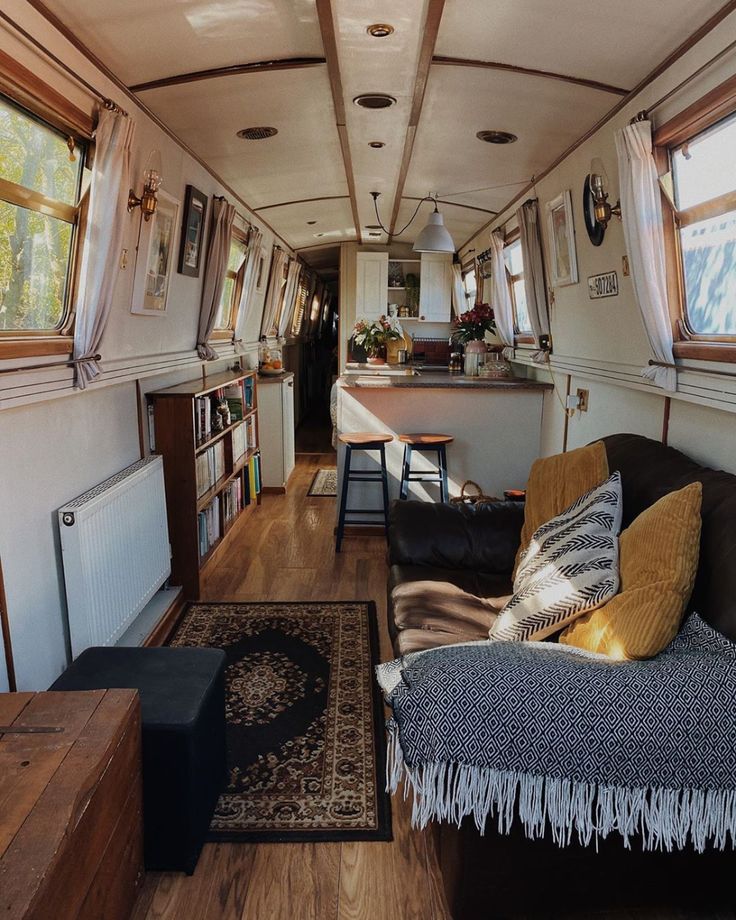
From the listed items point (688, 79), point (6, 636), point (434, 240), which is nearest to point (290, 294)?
point (434, 240)

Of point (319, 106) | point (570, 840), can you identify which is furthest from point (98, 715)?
point (319, 106)

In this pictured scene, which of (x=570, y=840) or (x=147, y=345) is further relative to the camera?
(x=147, y=345)

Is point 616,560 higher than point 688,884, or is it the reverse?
point 616,560

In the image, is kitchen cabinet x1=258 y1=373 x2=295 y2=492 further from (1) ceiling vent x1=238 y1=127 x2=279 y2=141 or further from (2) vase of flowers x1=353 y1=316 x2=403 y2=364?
(1) ceiling vent x1=238 y1=127 x2=279 y2=141

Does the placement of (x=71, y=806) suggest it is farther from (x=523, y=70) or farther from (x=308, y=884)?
(x=523, y=70)

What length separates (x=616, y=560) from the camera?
85.0 inches

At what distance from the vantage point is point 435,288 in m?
9.25

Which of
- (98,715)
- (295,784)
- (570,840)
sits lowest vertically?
(295,784)

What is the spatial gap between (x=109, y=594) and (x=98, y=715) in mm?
1339

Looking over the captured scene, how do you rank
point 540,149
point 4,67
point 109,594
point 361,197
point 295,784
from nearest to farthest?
point 4,67
point 295,784
point 109,594
point 540,149
point 361,197

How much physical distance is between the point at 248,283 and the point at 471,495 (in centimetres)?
301

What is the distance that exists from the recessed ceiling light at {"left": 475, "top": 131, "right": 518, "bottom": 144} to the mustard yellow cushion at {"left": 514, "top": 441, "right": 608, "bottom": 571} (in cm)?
204

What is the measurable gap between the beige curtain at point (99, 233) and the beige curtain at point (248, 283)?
3365mm

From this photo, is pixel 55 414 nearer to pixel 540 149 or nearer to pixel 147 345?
pixel 147 345
